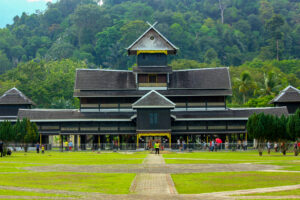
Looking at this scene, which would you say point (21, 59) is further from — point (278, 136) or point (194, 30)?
point (278, 136)

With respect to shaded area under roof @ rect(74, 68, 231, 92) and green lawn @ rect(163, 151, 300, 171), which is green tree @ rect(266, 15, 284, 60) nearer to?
shaded area under roof @ rect(74, 68, 231, 92)

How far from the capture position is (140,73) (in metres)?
76.9

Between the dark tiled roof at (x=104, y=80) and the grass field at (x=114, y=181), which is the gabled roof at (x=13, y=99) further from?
the grass field at (x=114, y=181)

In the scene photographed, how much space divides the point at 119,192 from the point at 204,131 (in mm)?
50451

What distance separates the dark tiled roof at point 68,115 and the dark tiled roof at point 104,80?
14.1 ft

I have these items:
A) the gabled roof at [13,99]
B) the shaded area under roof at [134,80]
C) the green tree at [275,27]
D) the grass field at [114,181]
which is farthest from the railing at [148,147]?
the green tree at [275,27]

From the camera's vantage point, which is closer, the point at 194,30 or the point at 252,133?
the point at 252,133

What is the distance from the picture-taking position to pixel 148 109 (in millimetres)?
69125

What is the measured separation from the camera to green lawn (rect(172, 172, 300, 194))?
23.6 meters

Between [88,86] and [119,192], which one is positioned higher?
[88,86]

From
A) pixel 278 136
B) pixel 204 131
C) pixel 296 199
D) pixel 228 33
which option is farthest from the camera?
pixel 228 33

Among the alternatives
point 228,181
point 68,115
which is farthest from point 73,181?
point 68,115

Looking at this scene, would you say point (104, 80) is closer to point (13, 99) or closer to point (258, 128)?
point (13, 99)

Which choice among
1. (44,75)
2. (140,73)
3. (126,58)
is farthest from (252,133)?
(126,58)
